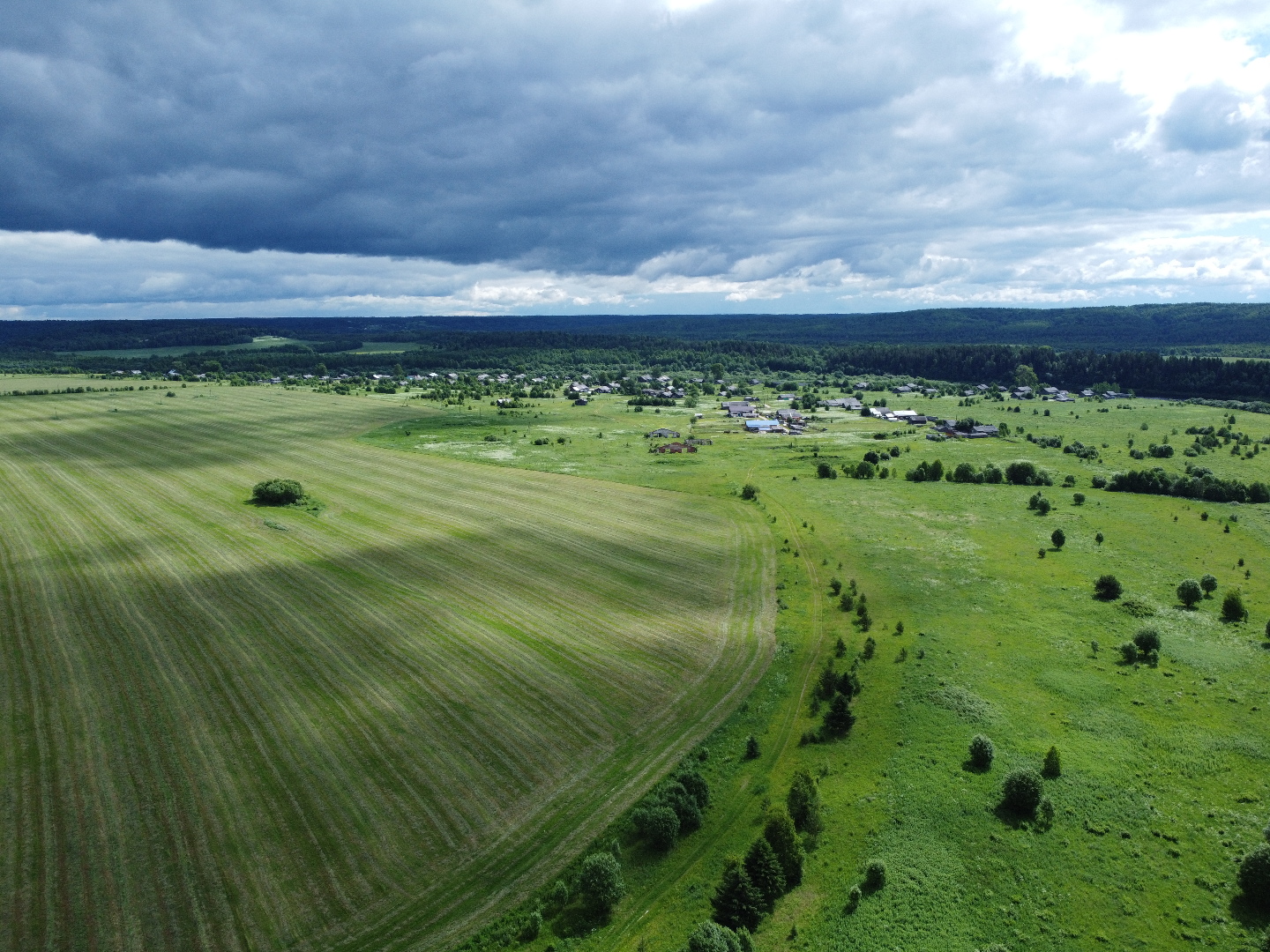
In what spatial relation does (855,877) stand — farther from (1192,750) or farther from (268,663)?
(268,663)

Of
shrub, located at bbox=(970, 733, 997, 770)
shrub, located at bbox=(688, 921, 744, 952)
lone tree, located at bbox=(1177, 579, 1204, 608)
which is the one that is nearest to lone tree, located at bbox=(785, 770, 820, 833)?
shrub, located at bbox=(688, 921, 744, 952)

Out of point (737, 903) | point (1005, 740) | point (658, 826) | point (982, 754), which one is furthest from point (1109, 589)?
point (737, 903)

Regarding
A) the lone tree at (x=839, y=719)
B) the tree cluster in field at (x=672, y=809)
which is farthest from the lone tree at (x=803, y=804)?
the lone tree at (x=839, y=719)

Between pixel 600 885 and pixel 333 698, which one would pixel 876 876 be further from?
pixel 333 698

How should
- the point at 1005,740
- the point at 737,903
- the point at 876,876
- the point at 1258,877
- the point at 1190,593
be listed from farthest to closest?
the point at 1190,593 → the point at 1005,740 → the point at 876,876 → the point at 1258,877 → the point at 737,903

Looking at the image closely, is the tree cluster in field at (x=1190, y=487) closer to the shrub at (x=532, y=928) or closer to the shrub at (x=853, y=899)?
the shrub at (x=853, y=899)

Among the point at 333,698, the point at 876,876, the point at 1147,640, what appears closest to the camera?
the point at 876,876
